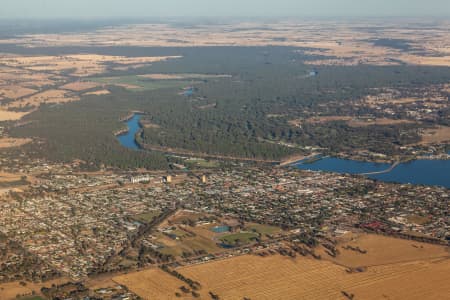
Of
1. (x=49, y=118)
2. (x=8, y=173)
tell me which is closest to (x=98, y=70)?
(x=49, y=118)

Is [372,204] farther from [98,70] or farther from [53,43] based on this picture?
[53,43]

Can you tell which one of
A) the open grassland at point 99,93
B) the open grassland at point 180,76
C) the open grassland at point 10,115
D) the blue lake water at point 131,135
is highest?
the open grassland at point 180,76

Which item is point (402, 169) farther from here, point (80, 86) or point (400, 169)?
point (80, 86)

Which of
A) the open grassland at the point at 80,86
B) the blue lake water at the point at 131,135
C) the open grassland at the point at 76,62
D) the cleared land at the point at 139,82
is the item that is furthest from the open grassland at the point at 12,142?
the open grassland at the point at 76,62

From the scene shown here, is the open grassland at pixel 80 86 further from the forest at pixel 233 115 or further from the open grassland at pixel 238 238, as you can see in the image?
the open grassland at pixel 238 238

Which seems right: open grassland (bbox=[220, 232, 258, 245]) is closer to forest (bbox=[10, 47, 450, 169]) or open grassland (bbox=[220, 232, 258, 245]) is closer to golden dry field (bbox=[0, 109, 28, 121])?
forest (bbox=[10, 47, 450, 169])

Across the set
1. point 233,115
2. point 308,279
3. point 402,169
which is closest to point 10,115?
point 233,115
